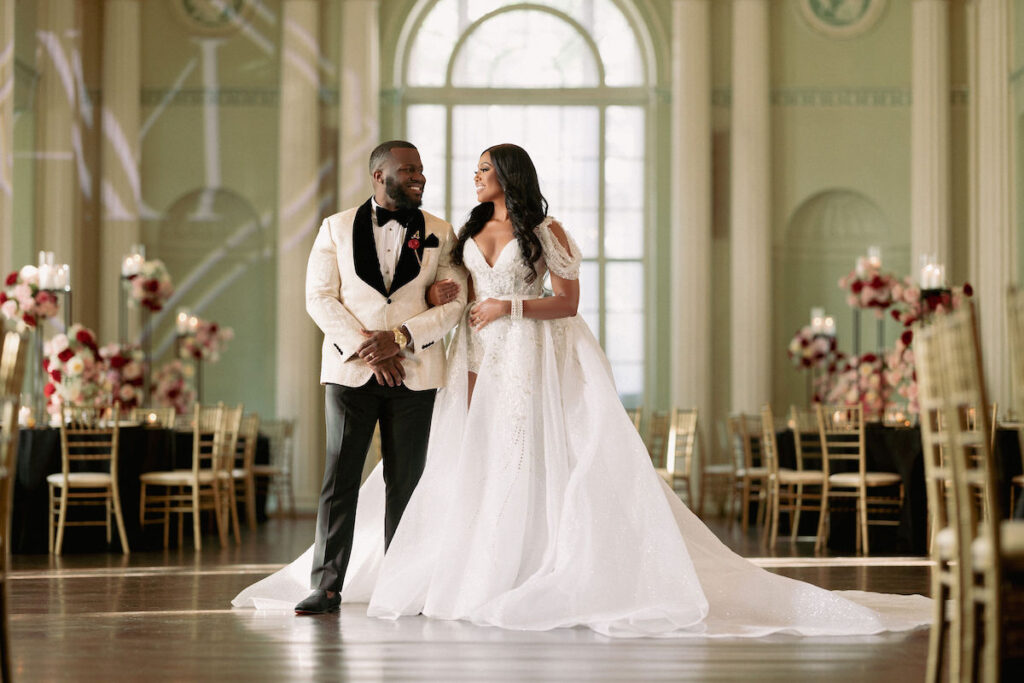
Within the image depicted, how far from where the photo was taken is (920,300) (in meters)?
8.87

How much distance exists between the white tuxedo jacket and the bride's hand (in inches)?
3.1

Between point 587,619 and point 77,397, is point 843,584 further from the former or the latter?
point 77,397

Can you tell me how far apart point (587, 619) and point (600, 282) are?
9220mm

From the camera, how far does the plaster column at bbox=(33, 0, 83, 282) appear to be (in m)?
11.8

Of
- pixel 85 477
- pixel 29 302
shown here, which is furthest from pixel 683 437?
pixel 29 302

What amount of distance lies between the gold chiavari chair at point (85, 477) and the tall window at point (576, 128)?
584 cm

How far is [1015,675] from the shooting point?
95.1 inches

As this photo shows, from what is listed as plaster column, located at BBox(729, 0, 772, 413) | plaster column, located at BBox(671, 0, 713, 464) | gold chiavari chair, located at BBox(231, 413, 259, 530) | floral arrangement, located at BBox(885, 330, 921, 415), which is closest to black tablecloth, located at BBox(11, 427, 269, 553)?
gold chiavari chair, located at BBox(231, 413, 259, 530)

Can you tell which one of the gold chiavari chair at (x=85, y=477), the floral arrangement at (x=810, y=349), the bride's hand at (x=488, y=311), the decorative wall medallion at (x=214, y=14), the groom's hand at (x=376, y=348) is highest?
the decorative wall medallion at (x=214, y=14)

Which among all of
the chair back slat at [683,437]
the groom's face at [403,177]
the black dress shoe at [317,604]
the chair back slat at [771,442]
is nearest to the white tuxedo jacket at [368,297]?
the groom's face at [403,177]

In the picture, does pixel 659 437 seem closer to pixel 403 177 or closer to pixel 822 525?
pixel 822 525

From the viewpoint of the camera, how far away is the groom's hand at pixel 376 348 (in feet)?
14.9

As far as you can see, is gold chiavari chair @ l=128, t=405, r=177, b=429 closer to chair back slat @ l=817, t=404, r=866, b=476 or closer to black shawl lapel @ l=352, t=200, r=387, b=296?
chair back slat @ l=817, t=404, r=866, b=476

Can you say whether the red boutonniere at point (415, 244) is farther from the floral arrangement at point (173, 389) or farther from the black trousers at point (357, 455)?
the floral arrangement at point (173, 389)
